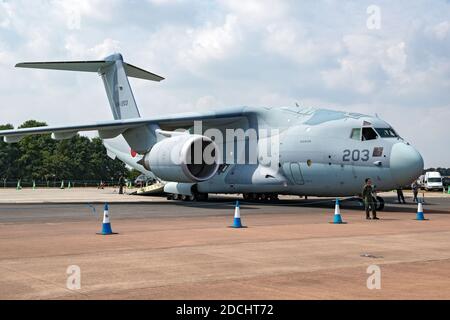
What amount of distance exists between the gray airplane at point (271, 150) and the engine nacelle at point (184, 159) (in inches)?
1.7

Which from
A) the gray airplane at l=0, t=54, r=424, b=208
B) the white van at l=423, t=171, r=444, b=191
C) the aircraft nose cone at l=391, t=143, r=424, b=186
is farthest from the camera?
the white van at l=423, t=171, r=444, b=191

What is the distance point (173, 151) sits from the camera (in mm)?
24031

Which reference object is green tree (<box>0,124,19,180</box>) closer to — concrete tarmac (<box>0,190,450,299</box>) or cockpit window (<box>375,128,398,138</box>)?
cockpit window (<box>375,128,398,138</box>)

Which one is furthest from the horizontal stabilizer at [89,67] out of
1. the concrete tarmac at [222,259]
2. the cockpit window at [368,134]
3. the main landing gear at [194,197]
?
the cockpit window at [368,134]

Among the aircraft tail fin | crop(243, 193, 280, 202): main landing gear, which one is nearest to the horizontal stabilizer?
the aircraft tail fin

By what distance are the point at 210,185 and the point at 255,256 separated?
58.4 ft

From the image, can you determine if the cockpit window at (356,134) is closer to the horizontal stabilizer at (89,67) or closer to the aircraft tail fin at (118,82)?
the aircraft tail fin at (118,82)

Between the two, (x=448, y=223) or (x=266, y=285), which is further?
(x=448, y=223)

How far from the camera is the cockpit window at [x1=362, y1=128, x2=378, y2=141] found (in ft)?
71.2

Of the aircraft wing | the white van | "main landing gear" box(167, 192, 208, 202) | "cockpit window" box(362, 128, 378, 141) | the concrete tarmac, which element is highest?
the aircraft wing

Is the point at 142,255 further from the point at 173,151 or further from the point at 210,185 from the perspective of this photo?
the point at 210,185

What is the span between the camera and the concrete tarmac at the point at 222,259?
6918mm

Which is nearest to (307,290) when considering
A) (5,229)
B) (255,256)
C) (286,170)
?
(255,256)

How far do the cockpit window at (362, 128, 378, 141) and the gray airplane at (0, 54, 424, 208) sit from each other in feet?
0.12
